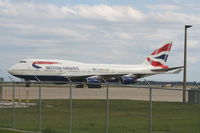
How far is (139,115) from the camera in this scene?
18.5 metres

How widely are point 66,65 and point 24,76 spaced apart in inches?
229

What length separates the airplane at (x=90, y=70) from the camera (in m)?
59.4

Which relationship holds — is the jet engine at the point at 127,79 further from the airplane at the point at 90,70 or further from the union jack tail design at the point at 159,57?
the union jack tail design at the point at 159,57

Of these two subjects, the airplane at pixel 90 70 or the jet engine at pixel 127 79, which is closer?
the airplane at pixel 90 70

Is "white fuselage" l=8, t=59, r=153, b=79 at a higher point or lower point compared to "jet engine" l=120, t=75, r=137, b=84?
higher

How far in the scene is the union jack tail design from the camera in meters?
74.2

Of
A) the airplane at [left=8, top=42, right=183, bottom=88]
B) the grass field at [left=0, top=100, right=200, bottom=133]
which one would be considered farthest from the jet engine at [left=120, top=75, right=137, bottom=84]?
the grass field at [left=0, top=100, right=200, bottom=133]

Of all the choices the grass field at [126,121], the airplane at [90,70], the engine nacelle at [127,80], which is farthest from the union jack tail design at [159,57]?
the grass field at [126,121]

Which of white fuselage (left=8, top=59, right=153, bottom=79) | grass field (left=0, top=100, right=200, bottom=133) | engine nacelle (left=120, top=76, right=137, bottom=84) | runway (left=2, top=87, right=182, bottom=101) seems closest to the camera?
grass field (left=0, top=100, right=200, bottom=133)

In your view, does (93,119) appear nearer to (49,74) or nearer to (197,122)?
(197,122)

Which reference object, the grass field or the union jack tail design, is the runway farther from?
the union jack tail design

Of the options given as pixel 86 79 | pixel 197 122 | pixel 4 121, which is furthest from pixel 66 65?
pixel 197 122

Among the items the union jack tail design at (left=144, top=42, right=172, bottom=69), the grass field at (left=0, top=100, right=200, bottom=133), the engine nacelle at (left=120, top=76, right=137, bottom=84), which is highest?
the union jack tail design at (left=144, top=42, right=172, bottom=69)

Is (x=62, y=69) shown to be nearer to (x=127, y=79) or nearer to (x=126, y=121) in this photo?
(x=127, y=79)
